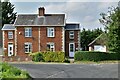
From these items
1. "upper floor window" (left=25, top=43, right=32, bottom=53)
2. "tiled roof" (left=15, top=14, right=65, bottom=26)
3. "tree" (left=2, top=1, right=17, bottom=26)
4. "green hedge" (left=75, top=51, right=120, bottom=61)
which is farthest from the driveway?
"tree" (left=2, top=1, right=17, bottom=26)

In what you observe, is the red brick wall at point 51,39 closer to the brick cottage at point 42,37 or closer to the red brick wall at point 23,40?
the brick cottage at point 42,37

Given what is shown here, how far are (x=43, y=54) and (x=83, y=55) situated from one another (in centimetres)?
478

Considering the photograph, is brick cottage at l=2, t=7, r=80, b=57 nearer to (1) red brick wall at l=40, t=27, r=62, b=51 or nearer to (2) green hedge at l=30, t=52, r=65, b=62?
(1) red brick wall at l=40, t=27, r=62, b=51

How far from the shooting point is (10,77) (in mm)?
13570

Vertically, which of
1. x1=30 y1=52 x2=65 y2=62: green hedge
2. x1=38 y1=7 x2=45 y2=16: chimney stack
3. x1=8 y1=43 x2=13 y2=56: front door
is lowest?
x1=30 y1=52 x2=65 y2=62: green hedge

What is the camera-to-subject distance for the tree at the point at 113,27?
1651 inches

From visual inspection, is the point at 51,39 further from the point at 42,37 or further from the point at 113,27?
the point at 113,27

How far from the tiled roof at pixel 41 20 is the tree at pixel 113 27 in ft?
26.4

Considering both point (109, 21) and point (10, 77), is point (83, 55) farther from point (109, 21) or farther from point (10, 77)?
point (10, 77)

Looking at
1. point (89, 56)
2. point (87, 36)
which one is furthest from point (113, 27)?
point (87, 36)

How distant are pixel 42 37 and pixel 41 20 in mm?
2783

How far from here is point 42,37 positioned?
1967 inches

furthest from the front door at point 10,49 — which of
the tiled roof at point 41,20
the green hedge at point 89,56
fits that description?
the green hedge at point 89,56

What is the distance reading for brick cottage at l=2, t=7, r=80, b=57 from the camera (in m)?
49.8
